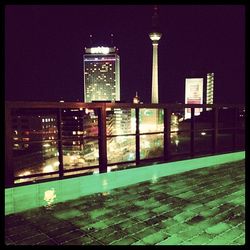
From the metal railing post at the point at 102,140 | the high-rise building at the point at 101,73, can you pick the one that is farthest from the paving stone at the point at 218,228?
the high-rise building at the point at 101,73

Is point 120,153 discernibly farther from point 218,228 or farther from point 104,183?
point 218,228

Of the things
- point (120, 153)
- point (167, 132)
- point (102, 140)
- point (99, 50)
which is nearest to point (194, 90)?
point (120, 153)

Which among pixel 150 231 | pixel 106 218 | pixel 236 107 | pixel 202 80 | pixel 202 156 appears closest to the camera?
pixel 150 231

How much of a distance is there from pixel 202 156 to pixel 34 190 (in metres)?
3.83

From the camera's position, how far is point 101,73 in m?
188

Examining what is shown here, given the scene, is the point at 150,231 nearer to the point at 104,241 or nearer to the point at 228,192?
the point at 104,241

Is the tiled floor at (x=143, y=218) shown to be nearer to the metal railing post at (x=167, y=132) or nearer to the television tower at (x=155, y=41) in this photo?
the metal railing post at (x=167, y=132)

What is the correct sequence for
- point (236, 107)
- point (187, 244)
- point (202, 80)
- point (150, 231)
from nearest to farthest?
point (187, 244), point (150, 231), point (236, 107), point (202, 80)

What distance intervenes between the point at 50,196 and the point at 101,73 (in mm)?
187642

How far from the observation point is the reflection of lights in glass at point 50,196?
3.96 metres

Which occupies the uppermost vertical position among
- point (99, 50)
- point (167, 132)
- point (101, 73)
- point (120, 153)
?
point (99, 50)

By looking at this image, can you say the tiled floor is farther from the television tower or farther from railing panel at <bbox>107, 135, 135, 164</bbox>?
railing panel at <bbox>107, 135, 135, 164</bbox>

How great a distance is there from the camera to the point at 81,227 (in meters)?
3.14
